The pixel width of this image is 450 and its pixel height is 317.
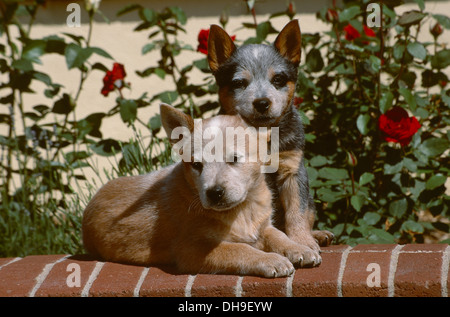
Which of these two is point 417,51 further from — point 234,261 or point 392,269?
point 234,261

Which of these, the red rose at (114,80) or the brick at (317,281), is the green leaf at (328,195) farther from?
the red rose at (114,80)

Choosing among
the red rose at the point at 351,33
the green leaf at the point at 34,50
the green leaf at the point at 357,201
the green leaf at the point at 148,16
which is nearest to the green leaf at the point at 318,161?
the green leaf at the point at 357,201

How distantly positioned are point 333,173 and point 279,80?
0.71 metres

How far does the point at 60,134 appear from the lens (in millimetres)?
4328

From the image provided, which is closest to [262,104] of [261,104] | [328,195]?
[261,104]

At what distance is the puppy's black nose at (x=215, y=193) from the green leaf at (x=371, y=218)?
1.19 meters

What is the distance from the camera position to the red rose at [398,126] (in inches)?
132

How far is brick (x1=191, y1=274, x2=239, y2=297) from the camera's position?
2589mm

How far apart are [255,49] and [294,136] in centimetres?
52

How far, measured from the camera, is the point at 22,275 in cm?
293

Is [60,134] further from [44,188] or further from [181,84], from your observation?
[181,84]

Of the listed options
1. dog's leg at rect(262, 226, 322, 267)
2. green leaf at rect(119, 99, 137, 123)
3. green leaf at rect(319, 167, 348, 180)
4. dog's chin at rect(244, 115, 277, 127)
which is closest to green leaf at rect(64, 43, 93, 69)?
green leaf at rect(119, 99, 137, 123)
